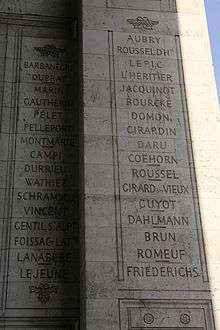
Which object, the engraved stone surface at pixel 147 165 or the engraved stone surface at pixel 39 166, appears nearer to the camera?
the engraved stone surface at pixel 147 165

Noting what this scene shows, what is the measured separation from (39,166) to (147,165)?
2133 millimetres

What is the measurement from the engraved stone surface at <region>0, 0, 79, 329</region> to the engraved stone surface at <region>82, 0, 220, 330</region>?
32.4 inches

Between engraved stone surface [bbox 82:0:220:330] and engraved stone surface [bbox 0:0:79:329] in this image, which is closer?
engraved stone surface [bbox 82:0:220:330]

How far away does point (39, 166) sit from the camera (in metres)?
11.2

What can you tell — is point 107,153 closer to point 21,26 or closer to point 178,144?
point 178,144

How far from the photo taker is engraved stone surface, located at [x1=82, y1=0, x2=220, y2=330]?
9.34 m

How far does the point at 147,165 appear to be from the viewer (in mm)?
10664

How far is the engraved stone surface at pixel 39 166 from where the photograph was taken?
991cm

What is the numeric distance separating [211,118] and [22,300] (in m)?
4.99

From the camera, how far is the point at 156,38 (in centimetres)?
1231

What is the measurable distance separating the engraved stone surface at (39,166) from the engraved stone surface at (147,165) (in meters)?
0.82

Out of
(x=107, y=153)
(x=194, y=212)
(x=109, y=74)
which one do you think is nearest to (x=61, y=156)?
(x=107, y=153)

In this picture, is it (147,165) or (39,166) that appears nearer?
(147,165)

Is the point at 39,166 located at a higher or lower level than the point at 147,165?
higher
